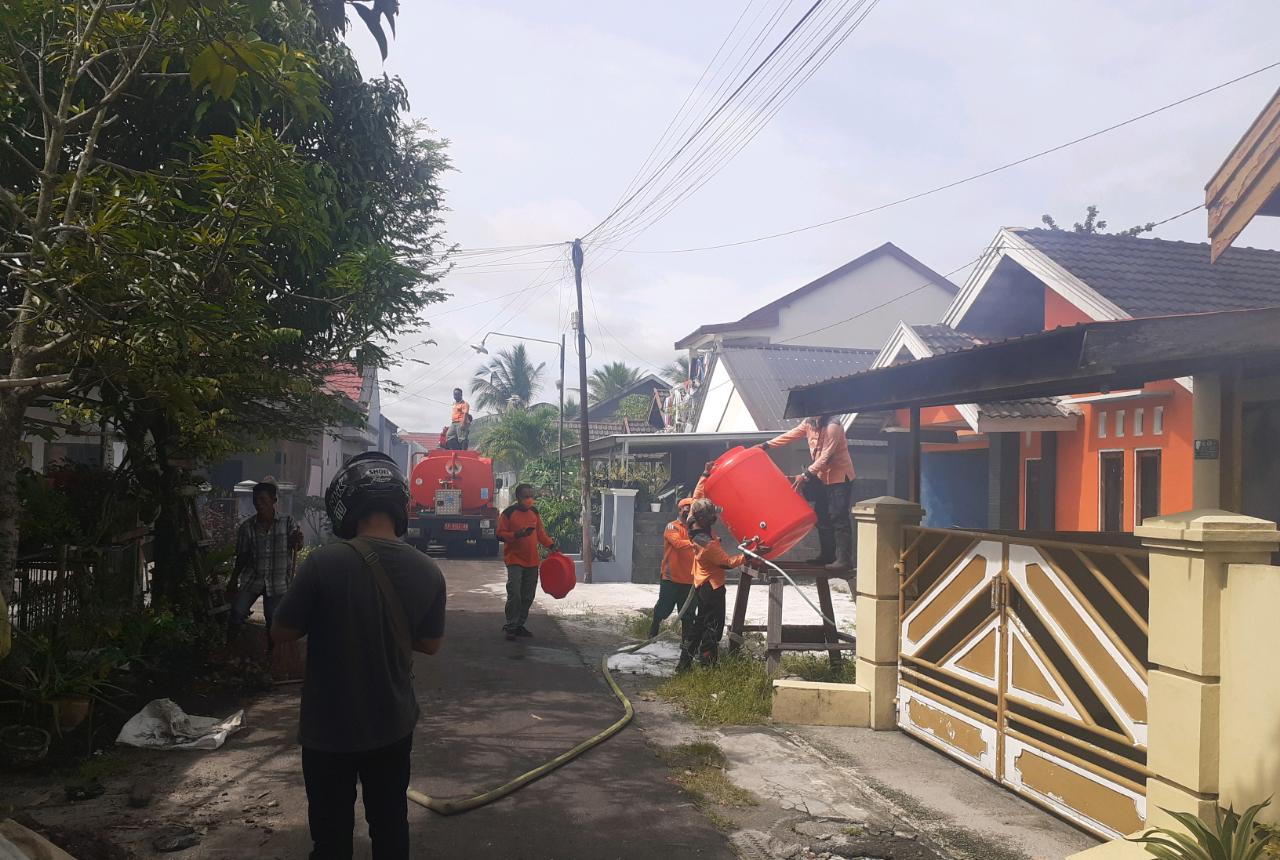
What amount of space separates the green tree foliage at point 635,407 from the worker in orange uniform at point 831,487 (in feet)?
119

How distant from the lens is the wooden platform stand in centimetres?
835

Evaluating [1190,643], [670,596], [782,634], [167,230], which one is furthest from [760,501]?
[167,230]

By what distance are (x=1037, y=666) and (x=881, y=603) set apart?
1803 millimetres

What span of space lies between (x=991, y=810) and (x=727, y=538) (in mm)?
14068

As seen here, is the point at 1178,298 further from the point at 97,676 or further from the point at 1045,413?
the point at 97,676

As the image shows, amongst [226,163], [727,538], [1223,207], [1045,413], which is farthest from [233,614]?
[727,538]

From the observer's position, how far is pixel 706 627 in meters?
8.84

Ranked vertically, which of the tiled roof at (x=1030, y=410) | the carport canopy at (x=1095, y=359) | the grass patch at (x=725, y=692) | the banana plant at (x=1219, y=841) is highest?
the tiled roof at (x=1030, y=410)

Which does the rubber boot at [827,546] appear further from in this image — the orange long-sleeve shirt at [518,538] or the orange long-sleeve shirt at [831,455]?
the orange long-sleeve shirt at [518,538]

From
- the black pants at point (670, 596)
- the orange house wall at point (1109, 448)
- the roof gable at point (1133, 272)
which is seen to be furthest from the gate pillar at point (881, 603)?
the roof gable at point (1133, 272)

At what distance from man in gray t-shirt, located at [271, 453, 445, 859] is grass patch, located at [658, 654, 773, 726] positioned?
4375 millimetres

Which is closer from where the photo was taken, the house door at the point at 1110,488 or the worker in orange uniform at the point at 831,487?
the worker in orange uniform at the point at 831,487

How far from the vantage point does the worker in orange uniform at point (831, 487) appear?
907 centimetres

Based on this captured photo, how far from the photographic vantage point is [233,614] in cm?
833
